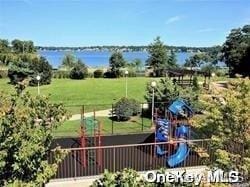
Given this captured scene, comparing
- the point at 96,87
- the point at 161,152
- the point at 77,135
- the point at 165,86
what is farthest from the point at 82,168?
the point at 96,87

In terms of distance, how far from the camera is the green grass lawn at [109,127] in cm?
2145

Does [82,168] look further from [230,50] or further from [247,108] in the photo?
[230,50]

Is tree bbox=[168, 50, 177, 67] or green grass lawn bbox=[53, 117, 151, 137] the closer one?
green grass lawn bbox=[53, 117, 151, 137]

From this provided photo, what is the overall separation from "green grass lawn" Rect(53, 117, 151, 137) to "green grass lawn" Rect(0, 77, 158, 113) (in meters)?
3.81

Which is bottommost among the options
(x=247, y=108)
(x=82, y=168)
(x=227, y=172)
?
(x=82, y=168)

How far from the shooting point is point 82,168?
51.1 feet

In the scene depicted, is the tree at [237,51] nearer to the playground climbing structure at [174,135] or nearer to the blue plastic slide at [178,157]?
the playground climbing structure at [174,135]

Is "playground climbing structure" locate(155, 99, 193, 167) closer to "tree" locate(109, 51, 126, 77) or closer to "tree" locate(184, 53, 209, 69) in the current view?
"tree" locate(109, 51, 126, 77)

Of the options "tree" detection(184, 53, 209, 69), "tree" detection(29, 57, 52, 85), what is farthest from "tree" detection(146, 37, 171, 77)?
"tree" detection(184, 53, 209, 69)

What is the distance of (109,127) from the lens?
74.4 ft

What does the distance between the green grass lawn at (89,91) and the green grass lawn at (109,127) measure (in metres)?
3.81

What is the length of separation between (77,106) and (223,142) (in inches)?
752

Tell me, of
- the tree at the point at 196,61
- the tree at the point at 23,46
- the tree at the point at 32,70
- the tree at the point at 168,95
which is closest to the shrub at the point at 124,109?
the tree at the point at 168,95

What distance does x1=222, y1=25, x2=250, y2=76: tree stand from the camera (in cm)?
4922
